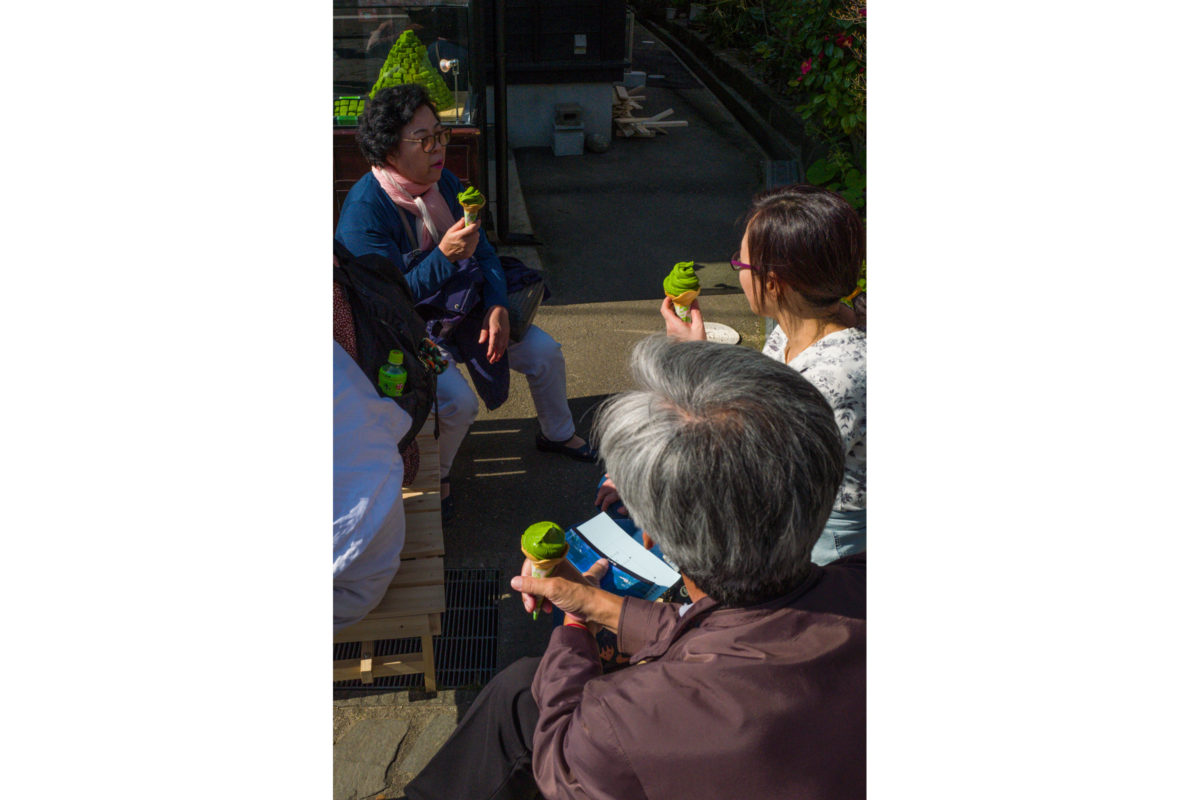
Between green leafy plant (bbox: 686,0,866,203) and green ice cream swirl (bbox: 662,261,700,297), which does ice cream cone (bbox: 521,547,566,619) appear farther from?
green leafy plant (bbox: 686,0,866,203)

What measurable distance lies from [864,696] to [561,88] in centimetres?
789

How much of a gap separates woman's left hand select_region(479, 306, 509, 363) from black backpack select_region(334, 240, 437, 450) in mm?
450

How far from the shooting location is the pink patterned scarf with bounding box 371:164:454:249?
3256 millimetres

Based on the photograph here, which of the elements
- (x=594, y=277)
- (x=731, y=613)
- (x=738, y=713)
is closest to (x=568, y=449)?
(x=594, y=277)

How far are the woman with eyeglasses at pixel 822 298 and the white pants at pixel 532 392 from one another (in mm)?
1255

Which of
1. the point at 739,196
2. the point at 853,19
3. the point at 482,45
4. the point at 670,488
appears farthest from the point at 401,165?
the point at 739,196

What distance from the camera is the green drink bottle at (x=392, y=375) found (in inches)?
113

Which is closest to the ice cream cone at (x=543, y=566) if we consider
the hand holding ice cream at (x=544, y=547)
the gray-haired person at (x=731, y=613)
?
the hand holding ice cream at (x=544, y=547)

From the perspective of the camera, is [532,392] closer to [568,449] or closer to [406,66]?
[568,449]

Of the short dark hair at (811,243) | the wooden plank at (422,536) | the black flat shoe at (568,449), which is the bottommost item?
the wooden plank at (422,536)

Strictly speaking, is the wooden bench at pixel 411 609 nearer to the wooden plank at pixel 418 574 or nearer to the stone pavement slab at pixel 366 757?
the wooden plank at pixel 418 574

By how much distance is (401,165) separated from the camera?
323 cm

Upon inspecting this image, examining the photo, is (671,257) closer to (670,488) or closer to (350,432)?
(350,432)

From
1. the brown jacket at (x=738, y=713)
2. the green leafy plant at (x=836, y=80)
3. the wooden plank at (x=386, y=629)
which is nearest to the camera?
the brown jacket at (x=738, y=713)
